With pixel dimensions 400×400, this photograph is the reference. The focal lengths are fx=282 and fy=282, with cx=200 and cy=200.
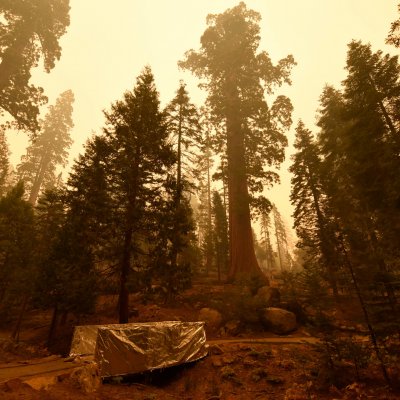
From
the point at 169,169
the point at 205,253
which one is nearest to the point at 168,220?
the point at 169,169

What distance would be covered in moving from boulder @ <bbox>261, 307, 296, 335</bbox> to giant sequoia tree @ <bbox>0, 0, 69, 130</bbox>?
19497mm

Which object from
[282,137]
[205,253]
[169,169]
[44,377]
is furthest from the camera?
[205,253]

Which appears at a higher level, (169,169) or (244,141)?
(244,141)

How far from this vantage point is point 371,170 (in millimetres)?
16453

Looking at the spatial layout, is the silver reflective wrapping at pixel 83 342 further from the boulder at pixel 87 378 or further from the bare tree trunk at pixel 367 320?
the bare tree trunk at pixel 367 320

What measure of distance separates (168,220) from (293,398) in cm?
879

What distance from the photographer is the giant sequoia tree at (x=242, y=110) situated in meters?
19.7

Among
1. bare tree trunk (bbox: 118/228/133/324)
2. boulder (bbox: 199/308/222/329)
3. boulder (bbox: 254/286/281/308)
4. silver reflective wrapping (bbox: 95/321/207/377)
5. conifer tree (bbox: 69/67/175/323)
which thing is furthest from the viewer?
boulder (bbox: 254/286/281/308)

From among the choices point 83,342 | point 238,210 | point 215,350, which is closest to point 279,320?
point 215,350

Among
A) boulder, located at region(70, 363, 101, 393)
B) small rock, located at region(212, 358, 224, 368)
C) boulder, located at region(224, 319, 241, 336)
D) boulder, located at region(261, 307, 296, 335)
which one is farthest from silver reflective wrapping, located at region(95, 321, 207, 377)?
boulder, located at region(261, 307, 296, 335)

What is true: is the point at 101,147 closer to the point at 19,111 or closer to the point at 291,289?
the point at 19,111

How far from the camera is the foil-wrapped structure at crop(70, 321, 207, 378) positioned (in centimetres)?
887

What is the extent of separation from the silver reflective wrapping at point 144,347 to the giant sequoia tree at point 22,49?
1645 centimetres

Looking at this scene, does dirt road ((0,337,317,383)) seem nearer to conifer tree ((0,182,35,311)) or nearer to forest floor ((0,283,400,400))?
forest floor ((0,283,400,400))
